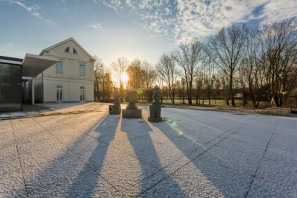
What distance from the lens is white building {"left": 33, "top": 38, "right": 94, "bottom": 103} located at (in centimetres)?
2331

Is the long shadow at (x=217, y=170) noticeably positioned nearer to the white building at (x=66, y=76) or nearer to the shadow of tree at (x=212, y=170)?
the shadow of tree at (x=212, y=170)

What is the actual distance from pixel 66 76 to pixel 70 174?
85.2 ft

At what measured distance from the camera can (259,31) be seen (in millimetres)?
23750

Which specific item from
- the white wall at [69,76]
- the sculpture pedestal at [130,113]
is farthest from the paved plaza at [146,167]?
the white wall at [69,76]

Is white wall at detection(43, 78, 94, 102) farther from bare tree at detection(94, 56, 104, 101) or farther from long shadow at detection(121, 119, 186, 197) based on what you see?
long shadow at detection(121, 119, 186, 197)

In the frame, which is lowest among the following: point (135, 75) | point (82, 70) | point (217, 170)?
point (217, 170)

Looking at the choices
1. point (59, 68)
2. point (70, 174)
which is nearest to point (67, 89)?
point (59, 68)

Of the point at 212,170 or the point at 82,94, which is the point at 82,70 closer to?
the point at 82,94

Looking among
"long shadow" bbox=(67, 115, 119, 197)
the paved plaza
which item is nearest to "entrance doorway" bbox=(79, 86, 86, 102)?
the paved plaza

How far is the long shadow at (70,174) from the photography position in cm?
221

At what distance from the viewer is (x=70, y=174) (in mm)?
2695

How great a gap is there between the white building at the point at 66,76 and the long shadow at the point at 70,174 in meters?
23.7

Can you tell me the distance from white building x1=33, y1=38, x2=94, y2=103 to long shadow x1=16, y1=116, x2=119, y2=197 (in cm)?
2365

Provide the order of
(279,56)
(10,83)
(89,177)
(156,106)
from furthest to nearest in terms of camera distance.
Result: (279,56) < (10,83) < (156,106) < (89,177)
